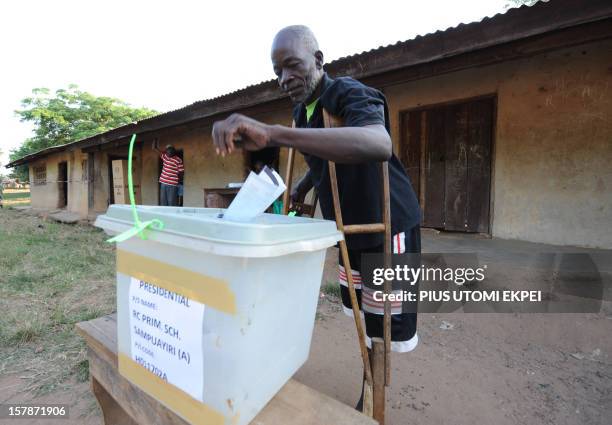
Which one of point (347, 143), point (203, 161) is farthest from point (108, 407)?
point (203, 161)

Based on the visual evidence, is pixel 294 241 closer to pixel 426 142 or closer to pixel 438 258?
pixel 438 258

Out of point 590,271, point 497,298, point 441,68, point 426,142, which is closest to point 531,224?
point 590,271

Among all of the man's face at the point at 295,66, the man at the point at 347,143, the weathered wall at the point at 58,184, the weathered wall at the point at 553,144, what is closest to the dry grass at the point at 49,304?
the man at the point at 347,143

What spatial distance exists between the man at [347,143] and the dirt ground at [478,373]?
0.92 meters

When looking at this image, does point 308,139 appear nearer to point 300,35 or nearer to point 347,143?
point 347,143

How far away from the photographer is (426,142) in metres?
4.00

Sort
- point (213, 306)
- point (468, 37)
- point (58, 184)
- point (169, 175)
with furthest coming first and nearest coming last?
point (58, 184)
point (169, 175)
point (468, 37)
point (213, 306)

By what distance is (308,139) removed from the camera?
768 millimetres

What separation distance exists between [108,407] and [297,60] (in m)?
1.67

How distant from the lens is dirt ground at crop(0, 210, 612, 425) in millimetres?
1746

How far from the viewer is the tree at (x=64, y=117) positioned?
67.6ft

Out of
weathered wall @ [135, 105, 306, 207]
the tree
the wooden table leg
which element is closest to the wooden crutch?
the wooden table leg

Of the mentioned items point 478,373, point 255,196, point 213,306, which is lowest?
point 478,373

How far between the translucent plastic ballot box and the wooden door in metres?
3.41
